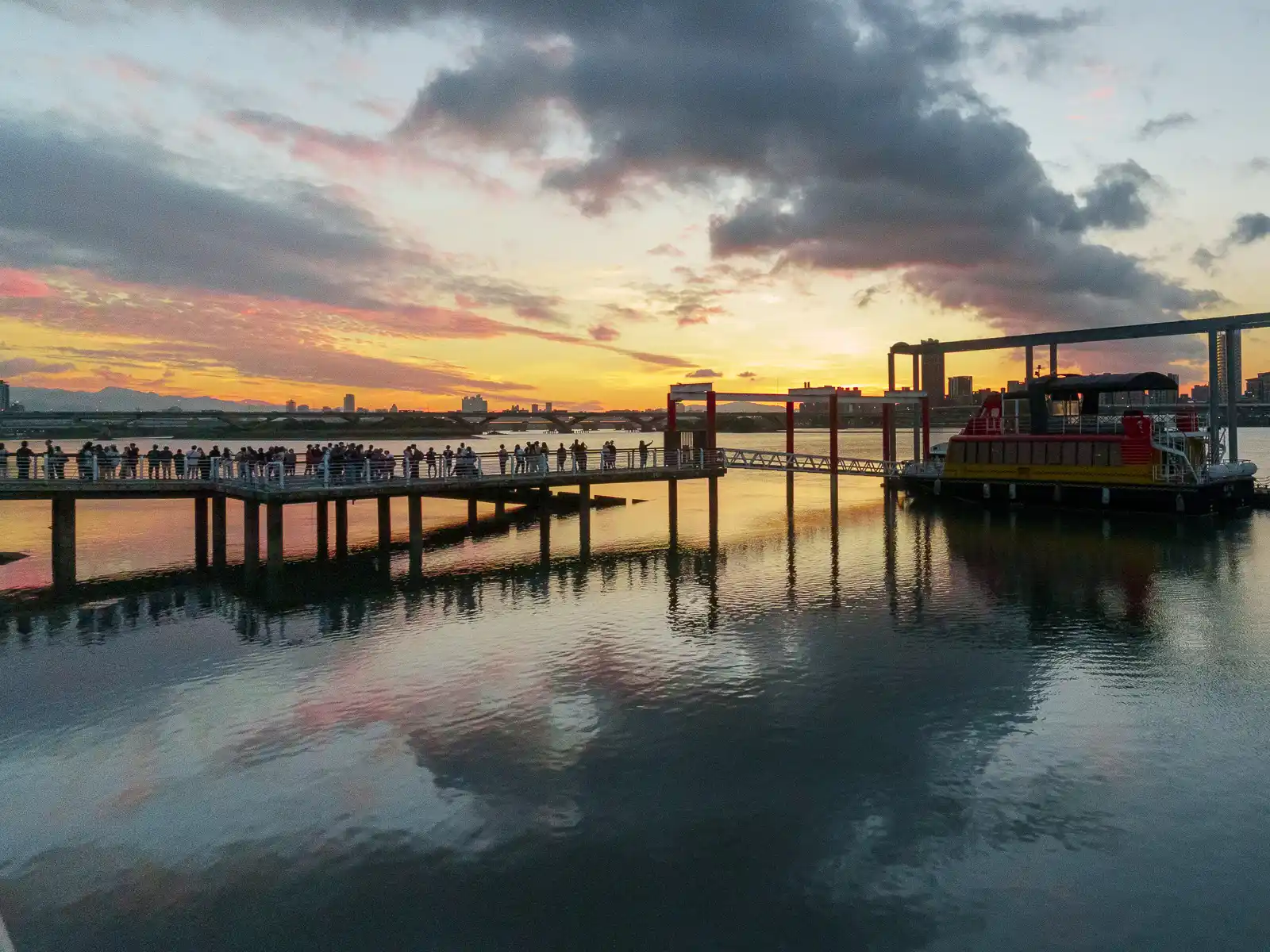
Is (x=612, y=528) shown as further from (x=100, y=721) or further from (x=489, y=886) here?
(x=489, y=886)

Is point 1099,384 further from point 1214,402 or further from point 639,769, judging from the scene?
point 639,769

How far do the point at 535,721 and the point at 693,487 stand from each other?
62.7 metres

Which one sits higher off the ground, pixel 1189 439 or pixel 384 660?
pixel 1189 439

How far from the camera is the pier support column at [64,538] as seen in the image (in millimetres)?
29641

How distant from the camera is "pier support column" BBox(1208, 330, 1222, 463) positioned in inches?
1991

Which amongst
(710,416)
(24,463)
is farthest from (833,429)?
(24,463)

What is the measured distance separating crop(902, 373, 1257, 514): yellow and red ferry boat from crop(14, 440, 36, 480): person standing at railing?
1970 inches

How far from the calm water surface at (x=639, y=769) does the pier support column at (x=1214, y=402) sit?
2962 cm

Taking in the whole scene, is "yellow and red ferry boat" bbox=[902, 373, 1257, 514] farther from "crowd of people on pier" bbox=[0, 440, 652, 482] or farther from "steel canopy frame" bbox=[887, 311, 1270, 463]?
"crowd of people on pier" bbox=[0, 440, 652, 482]

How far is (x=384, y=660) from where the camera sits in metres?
19.8

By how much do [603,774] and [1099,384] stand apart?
47149mm

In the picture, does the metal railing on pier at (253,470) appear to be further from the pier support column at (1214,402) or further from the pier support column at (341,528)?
the pier support column at (1214,402)

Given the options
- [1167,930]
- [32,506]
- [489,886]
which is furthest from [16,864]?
[32,506]

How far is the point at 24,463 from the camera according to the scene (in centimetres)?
3102
